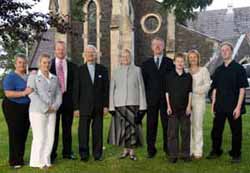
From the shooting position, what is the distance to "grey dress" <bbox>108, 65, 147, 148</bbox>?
27.2 ft

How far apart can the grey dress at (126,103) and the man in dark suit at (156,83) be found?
0.15 m

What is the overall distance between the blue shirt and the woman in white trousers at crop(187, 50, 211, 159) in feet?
9.57

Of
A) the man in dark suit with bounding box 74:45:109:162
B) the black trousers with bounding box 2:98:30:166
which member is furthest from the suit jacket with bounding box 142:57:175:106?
the black trousers with bounding box 2:98:30:166

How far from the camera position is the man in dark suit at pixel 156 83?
27.7 ft

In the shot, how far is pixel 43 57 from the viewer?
778 centimetres

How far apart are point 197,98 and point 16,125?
10.4ft

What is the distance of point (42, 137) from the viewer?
7.81 metres

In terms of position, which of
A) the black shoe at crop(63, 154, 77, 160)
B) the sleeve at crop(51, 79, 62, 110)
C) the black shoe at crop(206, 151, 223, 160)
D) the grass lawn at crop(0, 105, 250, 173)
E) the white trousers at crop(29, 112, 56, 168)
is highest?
the sleeve at crop(51, 79, 62, 110)

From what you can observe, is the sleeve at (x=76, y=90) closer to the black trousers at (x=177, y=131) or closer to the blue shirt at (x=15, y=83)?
the blue shirt at (x=15, y=83)

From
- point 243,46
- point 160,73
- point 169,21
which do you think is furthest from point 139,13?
point 160,73

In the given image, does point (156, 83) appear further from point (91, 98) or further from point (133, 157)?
point (133, 157)

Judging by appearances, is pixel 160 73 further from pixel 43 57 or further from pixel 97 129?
pixel 43 57

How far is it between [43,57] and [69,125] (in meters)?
1.42

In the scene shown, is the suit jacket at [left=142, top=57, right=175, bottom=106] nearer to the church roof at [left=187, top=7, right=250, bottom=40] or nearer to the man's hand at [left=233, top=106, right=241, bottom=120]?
the man's hand at [left=233, top=106, right=241, bottom=120]
